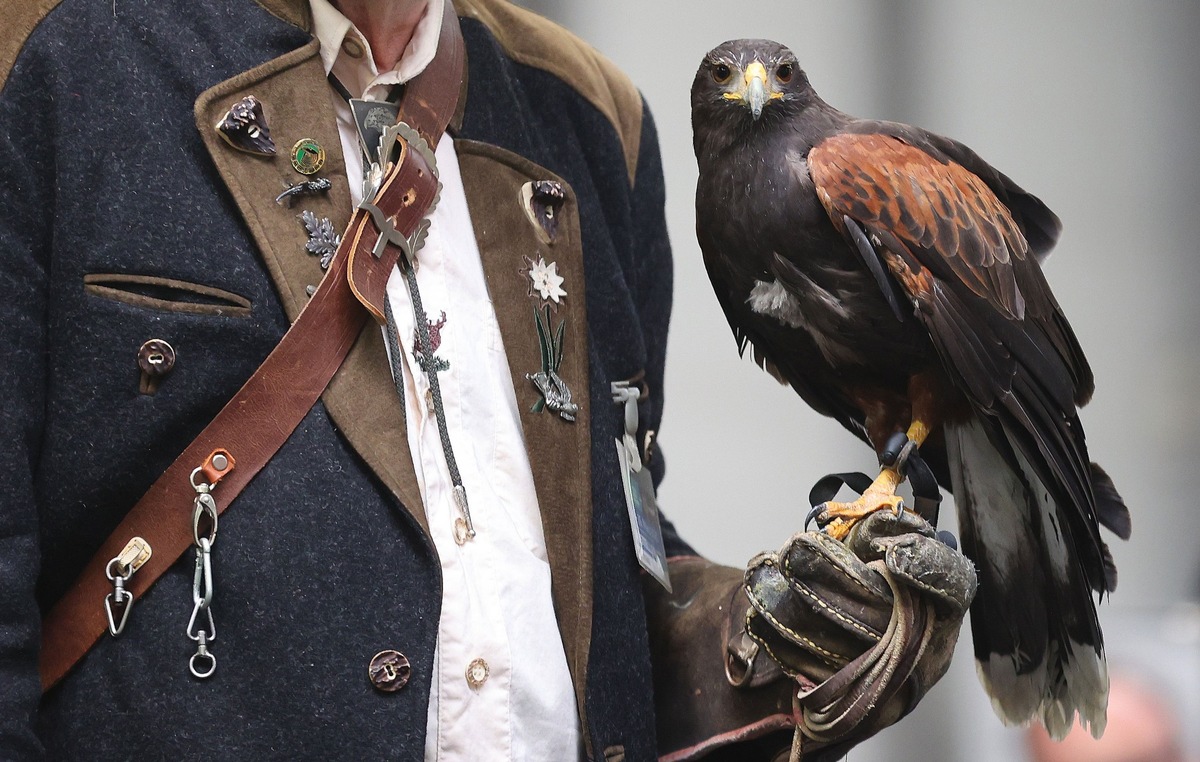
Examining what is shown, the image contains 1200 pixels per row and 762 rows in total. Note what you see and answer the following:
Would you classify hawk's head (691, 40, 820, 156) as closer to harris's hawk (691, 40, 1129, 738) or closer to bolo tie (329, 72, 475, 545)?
harris's hawk (691, 40, 1129, 738)

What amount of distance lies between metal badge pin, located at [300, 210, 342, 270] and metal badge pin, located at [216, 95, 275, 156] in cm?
Result: 7

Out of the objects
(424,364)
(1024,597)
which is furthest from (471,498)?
A: (1024,597)

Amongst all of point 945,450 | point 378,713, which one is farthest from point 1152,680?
point 378,713

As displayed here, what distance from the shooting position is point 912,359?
1.12m

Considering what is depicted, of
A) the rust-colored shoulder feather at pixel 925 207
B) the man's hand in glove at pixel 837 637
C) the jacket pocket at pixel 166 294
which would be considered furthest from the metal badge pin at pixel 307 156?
the man's hand in glove at pixel 837 637

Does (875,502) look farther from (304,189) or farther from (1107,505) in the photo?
(304,189)

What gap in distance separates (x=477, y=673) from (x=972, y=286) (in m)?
0.59

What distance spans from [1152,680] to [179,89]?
2.39m

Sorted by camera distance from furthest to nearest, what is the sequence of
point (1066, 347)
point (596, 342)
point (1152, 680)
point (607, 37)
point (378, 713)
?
point (607, 37) < point (1152, 680) < point (596, 342) < point (1066, 347) < point (378, 713)

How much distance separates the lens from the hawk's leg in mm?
1145

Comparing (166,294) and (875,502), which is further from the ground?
(166,294)

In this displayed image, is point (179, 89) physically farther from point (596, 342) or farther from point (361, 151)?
point (596, 342)

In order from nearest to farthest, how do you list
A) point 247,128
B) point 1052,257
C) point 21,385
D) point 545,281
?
point 21,385 < point 247,128 < point 545,281 < point 1052,257

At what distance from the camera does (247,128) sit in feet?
3.76
